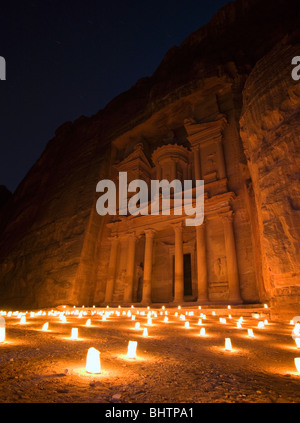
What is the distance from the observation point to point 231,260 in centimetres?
1455

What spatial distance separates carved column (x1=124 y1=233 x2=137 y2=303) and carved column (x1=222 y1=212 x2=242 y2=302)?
7.94 meters

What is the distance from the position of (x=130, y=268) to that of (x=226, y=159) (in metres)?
11.7

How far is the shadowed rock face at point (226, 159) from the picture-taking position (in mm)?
7523

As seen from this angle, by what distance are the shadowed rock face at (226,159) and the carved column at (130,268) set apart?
2886 millimetres

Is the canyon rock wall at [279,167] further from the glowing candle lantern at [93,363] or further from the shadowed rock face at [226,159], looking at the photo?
the glowing candle lantern at [93,363]

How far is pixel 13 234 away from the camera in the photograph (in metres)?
28.5

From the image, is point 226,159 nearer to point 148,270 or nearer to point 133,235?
point 133,235

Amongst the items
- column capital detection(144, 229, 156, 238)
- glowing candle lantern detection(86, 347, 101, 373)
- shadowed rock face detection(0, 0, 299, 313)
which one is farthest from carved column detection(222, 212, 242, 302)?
glowing candle lantern detection(86, 347, 101, 373)

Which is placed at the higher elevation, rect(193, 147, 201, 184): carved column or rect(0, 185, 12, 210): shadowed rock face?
rect(0, 185, 12, 210): shadowed rock face

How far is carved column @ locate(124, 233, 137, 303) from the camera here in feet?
60.4

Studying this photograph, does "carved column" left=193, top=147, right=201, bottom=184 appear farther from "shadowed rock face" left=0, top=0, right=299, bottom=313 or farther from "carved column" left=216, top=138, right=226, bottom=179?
"shadowed rock face" left=0, top=0, right=299, bottom=313

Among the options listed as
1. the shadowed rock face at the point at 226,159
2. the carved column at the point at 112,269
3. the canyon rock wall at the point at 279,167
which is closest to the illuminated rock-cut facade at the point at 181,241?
the carved column at the point at 112,269
